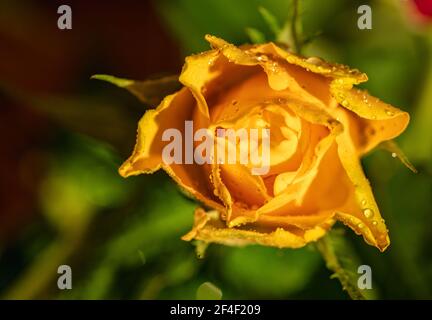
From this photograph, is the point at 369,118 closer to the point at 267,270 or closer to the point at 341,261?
the point at 341,261

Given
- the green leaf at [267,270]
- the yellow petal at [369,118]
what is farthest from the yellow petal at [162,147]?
the green leaf at [267,270]

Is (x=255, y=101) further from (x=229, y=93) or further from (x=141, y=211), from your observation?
(x=141, y=211)

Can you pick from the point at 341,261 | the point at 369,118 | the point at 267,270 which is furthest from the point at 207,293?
the point at 369,118

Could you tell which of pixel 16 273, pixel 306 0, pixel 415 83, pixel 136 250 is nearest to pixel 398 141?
pixel 415 83

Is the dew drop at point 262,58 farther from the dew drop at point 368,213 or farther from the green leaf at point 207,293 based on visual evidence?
the green leaf at point 207,293

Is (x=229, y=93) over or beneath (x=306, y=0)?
beneath

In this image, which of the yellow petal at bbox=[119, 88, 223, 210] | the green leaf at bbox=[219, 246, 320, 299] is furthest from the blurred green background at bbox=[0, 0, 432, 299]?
the yellow petal at bbox=[119, 88, 223, 210]

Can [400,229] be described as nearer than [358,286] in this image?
No
